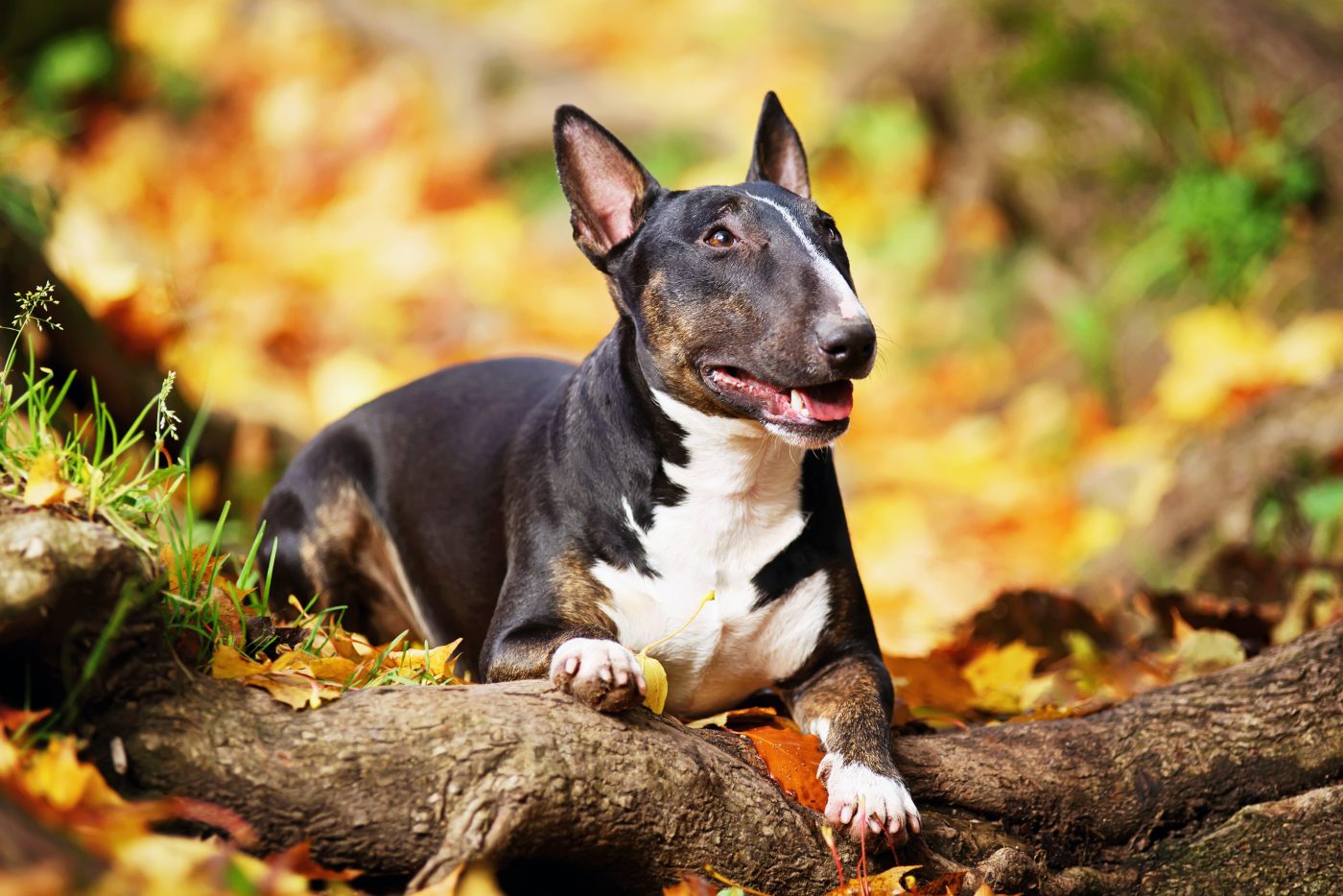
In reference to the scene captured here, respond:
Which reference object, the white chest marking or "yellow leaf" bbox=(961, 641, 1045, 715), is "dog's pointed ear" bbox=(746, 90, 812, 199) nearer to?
the white chest marking

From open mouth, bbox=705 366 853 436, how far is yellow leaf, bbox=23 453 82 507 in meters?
1.64

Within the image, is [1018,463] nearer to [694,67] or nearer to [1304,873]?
[1304,873]

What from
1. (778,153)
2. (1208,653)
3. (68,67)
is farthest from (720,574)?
(68,67)

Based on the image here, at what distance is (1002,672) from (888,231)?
6.93 m

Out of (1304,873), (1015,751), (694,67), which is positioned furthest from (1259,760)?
(694,67)

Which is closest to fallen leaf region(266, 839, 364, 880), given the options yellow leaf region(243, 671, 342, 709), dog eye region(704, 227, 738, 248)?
yellow leaf region(243, 671, 342, 709)

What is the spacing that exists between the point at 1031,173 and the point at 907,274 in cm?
164

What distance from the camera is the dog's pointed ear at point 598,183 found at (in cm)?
396

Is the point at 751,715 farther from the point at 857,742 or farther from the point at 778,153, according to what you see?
the point at 778,153

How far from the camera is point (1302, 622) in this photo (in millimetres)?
4812

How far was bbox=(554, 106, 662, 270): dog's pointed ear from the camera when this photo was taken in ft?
13.0

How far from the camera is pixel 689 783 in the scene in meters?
2.87

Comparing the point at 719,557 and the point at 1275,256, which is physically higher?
the point at 1275,256

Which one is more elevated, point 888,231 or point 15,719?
point 888,231
